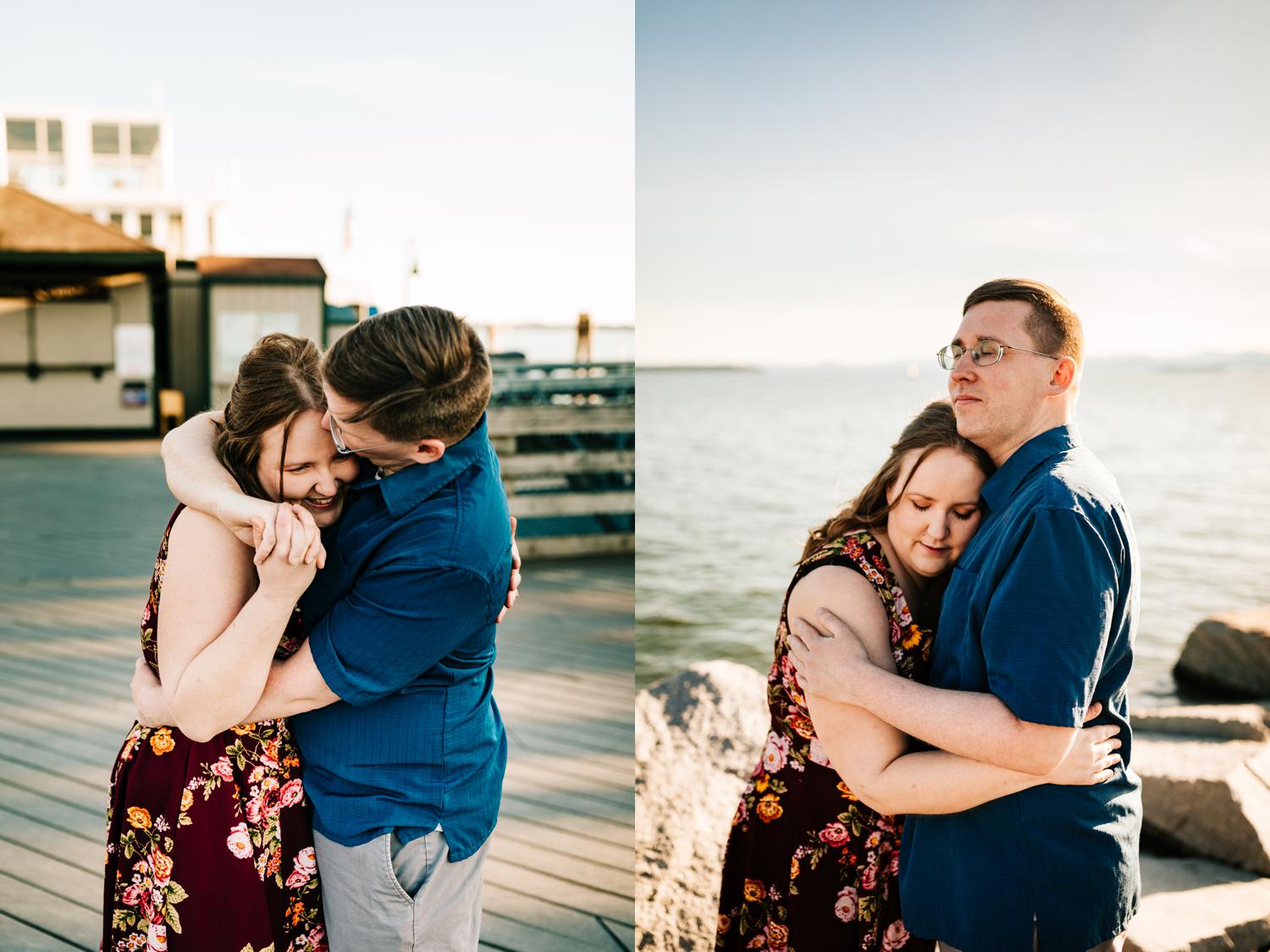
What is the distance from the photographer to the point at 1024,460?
171 cm

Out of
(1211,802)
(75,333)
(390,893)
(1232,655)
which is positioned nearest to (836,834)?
(390,893)

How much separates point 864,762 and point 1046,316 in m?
0.77

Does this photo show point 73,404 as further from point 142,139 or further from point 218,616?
point 142,139

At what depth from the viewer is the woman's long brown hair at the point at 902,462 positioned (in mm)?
1821

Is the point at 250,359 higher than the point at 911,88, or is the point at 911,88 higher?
the point at 911,88

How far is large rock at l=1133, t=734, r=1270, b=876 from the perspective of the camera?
3377mm

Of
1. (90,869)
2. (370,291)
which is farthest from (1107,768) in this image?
(370,291)

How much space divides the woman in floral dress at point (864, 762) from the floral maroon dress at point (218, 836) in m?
0.79

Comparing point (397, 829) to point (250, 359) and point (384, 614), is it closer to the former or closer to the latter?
point (384, 614)

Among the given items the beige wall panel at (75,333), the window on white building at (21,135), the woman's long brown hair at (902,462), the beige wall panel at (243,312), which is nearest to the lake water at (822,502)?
the woman's long brown hair at (902,462)

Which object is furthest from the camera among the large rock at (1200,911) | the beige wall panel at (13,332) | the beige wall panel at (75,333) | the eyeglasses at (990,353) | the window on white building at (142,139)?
the window on white building at (142,139)

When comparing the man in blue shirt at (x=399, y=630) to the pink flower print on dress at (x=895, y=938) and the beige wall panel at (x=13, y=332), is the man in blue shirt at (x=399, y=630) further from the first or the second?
the beige wall panel at (x=13, y=332)

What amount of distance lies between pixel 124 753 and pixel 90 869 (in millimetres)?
1738

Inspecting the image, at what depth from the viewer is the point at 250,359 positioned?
1675 mm
